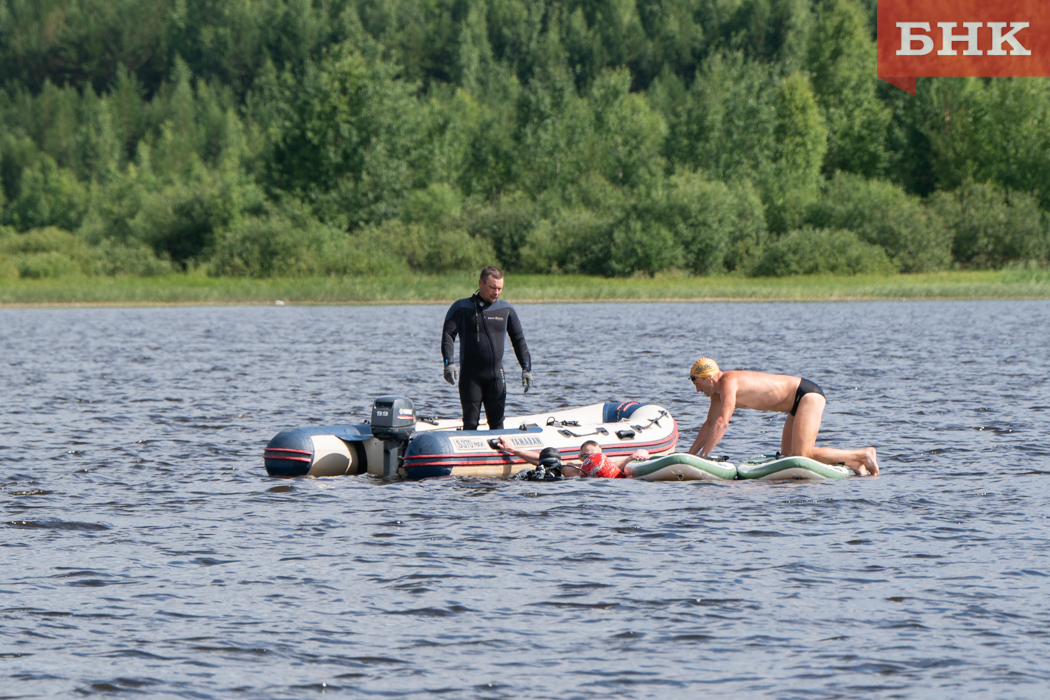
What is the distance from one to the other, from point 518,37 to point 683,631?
139 m

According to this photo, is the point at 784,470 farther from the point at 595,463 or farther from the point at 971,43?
the point at 971,43

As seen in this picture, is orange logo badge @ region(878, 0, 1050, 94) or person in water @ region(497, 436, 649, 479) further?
orange logo badge @ region(878, 0, 1050, 94)

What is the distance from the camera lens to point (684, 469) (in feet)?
47.3

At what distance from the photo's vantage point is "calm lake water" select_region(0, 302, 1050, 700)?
8.35m

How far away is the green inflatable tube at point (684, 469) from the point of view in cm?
1434

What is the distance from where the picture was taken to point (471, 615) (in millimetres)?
9594

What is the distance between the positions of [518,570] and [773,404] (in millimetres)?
4858

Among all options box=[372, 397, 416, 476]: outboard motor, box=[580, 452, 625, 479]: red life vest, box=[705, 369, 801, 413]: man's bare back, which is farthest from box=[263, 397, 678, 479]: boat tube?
box=[705, 369, 801, 413]: man's bare back

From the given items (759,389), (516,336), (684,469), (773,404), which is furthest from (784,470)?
(516,336)

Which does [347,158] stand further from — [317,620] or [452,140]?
[317,620]

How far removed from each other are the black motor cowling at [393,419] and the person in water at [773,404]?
297 centimetres

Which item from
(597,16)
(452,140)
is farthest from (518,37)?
(452,140)

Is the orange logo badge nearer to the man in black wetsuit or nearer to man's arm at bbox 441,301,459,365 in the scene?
the man in black wetsuit

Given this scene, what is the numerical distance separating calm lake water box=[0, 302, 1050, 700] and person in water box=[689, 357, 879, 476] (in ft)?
1.56
